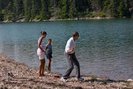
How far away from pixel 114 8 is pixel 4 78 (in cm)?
17324

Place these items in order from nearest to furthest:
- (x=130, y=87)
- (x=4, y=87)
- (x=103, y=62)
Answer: (x=4, y=87) < (x=130, y=87) < (x=103, y=62)

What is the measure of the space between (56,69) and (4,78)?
39.7 ft

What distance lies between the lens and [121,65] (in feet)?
113

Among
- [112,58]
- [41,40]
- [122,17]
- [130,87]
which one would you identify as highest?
[41,40]

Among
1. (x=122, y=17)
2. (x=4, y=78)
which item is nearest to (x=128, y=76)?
(x=4, y=78)

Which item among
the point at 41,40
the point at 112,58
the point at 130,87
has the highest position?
the point at 41,40

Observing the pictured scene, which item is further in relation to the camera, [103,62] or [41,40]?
[103,62]

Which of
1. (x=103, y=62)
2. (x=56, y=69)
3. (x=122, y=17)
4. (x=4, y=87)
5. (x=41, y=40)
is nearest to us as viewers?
(x=4, y=87)

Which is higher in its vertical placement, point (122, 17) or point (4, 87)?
point (4, 87)

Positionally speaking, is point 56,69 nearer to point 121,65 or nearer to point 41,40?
point 121,65

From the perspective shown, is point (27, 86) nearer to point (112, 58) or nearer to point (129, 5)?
point (112, 58)

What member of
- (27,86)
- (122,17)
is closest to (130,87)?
(27,86)

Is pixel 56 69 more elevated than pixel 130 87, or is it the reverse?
pixel 130 87

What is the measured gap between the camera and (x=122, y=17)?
19012 centimetres
